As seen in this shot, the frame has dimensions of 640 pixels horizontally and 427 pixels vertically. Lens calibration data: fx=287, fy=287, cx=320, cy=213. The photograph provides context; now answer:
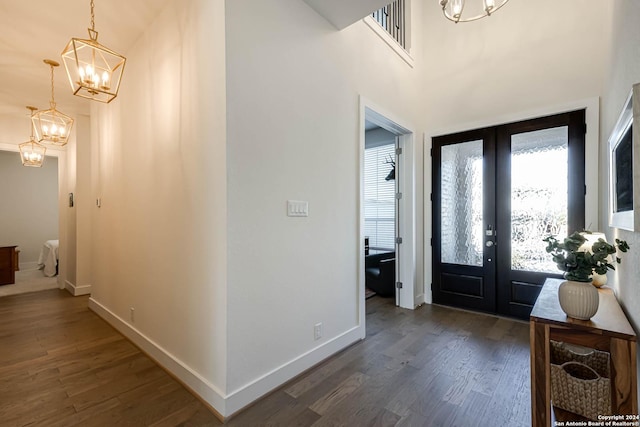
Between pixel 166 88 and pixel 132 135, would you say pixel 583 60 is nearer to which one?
pixel 166 88

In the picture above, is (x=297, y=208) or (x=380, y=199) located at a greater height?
(x=380, y=199)

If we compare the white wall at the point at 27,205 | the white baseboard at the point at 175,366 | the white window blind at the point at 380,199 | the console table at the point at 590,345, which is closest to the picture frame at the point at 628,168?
the console table at the point at 590,345

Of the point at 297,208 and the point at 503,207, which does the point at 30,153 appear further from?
the point at 503,207

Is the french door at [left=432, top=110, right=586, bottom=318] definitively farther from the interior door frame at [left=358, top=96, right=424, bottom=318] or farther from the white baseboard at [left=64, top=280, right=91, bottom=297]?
the white baseboard at [left=64, top=280, right=91, bottom=297]

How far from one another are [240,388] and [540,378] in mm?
1762

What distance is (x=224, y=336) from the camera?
1.84 m

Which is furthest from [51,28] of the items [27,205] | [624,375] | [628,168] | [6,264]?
[27,205]

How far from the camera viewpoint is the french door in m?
3.22

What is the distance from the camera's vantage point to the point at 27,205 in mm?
7258

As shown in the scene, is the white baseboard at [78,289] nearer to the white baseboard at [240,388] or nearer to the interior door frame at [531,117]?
the white baseboard at [240,388]

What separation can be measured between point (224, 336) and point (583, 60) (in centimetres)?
446

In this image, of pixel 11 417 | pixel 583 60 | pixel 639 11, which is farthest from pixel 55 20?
pixel 583 60

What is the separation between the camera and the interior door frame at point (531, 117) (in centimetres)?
300

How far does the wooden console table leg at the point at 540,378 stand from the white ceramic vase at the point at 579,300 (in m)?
0.16
